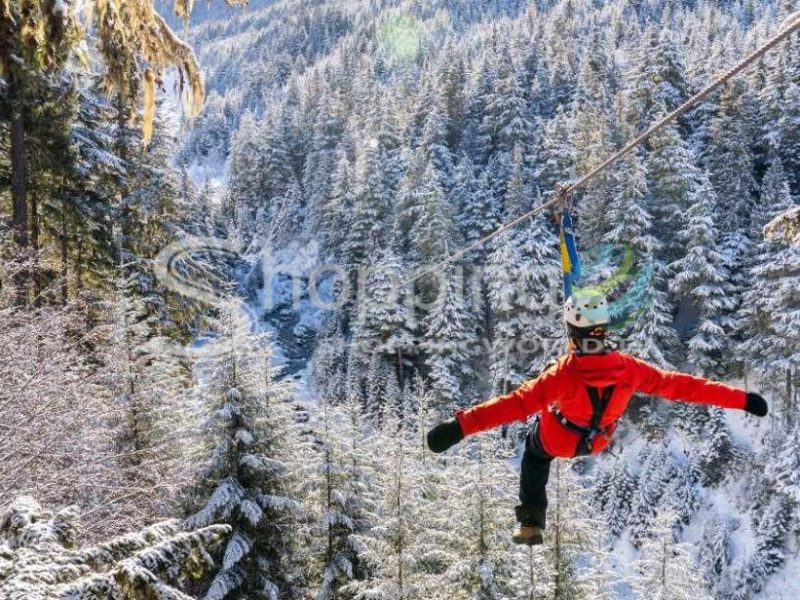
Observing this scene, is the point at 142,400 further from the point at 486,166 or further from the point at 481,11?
the point at 481,11

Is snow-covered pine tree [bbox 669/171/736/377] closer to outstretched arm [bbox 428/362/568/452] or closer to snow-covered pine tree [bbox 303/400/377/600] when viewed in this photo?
snow-covered pine tree [bbox 303/400/377/600]

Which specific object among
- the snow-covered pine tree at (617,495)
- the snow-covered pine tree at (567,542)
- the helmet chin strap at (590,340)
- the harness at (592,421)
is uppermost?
the helmet chin strap at (590,340)

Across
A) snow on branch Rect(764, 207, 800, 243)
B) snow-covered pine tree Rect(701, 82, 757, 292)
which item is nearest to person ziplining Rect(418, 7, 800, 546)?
snow on branch Rect(764, 207, 800, 243)

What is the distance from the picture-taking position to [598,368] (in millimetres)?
4789

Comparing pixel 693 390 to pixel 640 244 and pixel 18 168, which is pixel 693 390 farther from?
pixel 640 244

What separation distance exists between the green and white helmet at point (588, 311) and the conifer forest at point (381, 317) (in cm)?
76

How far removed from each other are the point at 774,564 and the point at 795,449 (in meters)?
4.78

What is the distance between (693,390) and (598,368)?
0.66 meters

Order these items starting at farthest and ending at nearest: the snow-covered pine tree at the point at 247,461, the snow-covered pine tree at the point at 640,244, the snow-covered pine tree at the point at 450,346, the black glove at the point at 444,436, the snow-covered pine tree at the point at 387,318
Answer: the snow-covered pine tree at the point at 387,318 < the snow-covered pine tree at the point at 450,346 < the snow-covered pine tree at the point at 640,244 < the snow-covered pine tree at the point at 247,461 < the black glove at the point at 444,436

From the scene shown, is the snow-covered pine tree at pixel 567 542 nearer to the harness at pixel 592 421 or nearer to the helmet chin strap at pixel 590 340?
the harness at pixel 592 421

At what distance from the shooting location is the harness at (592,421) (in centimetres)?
484

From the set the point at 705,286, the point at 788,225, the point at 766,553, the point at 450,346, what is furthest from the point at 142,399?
the point at 705,286

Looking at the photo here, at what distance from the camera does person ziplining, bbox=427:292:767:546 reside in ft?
14.9

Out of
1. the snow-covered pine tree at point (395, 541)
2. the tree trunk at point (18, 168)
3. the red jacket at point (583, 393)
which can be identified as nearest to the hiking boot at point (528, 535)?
the red jacket at point (583, 393)
